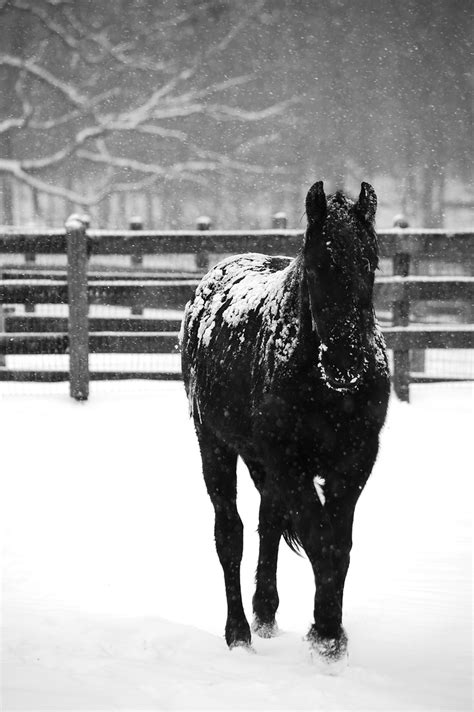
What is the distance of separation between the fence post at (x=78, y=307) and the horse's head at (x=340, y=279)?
5.47 metres

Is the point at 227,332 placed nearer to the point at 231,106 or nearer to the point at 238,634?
the point at 238,634

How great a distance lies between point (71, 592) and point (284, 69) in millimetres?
18861

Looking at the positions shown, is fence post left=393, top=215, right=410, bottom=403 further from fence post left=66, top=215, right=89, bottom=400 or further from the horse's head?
the horse's head

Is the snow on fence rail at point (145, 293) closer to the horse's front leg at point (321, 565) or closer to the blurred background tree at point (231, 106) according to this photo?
the horse's front leg at point (321, 565)

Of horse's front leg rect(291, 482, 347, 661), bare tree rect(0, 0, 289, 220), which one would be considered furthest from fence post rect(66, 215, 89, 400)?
bare tree rect(0, 0, 289, 220)

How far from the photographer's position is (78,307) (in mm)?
8023

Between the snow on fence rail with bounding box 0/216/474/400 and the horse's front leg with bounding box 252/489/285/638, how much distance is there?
180 inches

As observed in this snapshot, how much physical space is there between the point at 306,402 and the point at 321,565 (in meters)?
0.57

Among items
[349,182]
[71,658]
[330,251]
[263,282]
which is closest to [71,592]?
[71,658]

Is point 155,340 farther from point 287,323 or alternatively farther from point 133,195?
point 133,195

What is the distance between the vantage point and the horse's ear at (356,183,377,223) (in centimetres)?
279

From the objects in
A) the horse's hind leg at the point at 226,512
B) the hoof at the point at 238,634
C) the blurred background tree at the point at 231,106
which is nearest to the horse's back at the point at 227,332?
the horse's hind leg at the point at 226,512

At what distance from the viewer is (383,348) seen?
3135mm

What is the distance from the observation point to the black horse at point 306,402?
8.84ft
